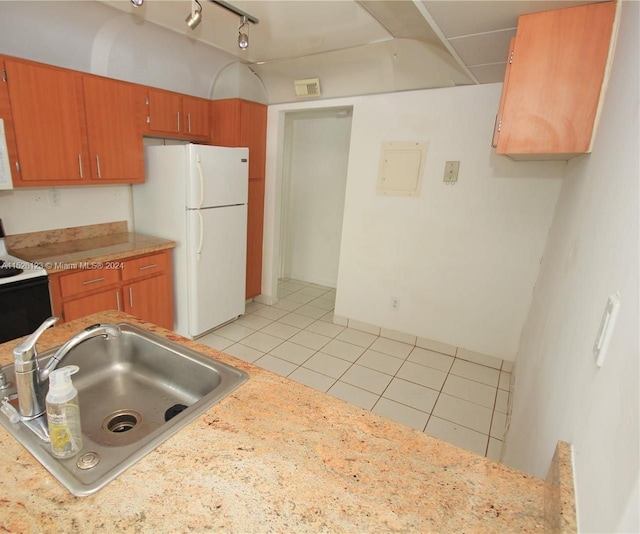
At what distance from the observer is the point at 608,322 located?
2.32 feet

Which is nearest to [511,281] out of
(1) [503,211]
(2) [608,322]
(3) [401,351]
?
(1) [503,211]

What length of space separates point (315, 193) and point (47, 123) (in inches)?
117

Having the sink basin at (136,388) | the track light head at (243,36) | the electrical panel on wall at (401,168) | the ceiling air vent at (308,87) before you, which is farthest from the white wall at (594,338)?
the ceiling air vent at (308,87)

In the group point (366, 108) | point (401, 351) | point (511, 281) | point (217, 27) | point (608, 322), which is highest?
point (217, 27)

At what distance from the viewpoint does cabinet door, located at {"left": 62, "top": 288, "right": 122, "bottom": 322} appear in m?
2.28

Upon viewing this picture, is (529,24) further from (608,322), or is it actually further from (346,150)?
(346,150)

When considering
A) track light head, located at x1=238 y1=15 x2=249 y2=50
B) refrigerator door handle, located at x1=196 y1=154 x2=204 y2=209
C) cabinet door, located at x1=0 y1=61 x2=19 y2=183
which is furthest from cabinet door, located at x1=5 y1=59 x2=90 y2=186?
track light head, located at x1=238 y1=15 x2=249 y2=50

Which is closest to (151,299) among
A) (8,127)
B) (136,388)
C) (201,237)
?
(201,237)

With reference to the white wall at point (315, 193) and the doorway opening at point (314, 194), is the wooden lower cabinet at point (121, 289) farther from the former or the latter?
the white wall at point (315, 193)

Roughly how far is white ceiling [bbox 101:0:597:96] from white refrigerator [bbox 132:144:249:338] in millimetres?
830

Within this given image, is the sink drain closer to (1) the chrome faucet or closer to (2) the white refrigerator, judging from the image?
(1) the chrome faucet

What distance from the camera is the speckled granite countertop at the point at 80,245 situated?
2262 mm

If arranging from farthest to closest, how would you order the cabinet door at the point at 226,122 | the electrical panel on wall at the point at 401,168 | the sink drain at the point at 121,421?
1. the cabinet door at the point at 226,122
2. the electrical panel on wall at the point at 401,168
3. the sink drain at the point at 121,421

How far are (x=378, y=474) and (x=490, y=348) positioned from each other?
2.60m
